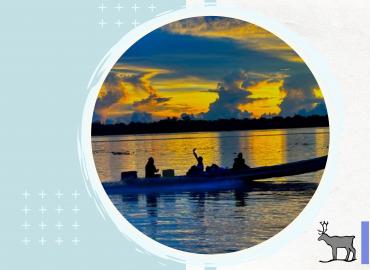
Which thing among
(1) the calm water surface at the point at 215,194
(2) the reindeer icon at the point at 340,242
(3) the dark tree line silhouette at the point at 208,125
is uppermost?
(3) the dark tree line silhouette at the point at 208,125

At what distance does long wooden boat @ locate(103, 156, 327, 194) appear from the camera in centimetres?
319

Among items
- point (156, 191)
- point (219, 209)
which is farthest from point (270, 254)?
point (156, 191)

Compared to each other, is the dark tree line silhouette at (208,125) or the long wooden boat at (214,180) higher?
the dark tree line silhouette at (208,125)

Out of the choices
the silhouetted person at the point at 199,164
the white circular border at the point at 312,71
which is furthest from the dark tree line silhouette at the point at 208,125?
the white circular border at the point at 312,71

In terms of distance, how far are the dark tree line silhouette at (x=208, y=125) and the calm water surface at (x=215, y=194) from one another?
0.08 ft

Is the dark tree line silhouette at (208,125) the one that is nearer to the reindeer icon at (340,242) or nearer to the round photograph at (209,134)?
the round photograph at (209,134)

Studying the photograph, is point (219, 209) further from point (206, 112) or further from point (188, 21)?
point (188, 21)

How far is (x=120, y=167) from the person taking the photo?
3160mm

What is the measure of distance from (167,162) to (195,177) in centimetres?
14

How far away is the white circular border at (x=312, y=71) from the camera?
109 inches

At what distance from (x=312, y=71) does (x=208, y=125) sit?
558 millimetres

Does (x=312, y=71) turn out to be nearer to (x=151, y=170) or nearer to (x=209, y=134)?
(x=209, y=134)

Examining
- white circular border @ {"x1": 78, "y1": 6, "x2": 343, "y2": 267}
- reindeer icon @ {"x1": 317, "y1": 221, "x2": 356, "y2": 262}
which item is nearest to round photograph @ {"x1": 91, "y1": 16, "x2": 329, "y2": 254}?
white circular border @ {"x1": 78, "y1": 6, "x2": 343, "y2": 267}

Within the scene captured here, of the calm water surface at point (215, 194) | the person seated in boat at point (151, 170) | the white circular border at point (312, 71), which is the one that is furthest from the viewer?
the person seated in boat at point (151, 170)
